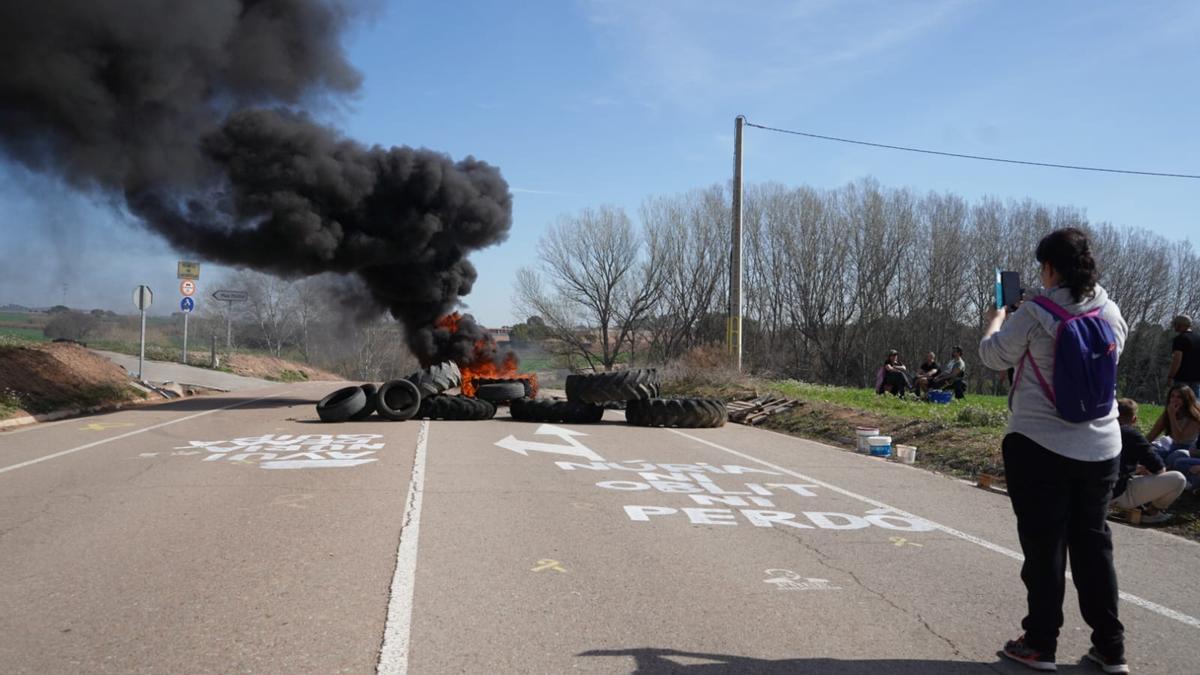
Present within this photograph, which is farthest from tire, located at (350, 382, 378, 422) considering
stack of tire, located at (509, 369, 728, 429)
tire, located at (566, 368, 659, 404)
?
tire, located at (566, 368, 659, 404)

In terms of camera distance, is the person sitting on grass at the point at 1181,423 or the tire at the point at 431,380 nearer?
the person sitting on grass at the point at 1181,423

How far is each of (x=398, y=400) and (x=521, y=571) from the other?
41.2 ft

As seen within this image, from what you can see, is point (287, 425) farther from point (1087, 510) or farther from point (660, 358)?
point (660, 358)

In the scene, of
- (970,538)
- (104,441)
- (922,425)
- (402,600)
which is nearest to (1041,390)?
(970,538)

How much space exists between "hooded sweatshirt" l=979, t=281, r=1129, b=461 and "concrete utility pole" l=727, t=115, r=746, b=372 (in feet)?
70.5

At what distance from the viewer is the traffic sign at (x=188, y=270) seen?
31327 millimetres

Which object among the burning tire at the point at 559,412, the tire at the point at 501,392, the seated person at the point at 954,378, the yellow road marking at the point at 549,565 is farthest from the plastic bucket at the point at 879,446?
the tire at the point at 501,392

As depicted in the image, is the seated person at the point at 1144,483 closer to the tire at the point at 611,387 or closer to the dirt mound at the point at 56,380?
the tire at the point at 611,387

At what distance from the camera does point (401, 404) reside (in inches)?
700

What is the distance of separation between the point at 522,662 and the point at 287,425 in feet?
44.2

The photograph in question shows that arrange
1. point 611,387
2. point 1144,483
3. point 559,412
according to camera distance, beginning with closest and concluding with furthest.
Result: point 1144,483 → point 611,387 → point 559,412

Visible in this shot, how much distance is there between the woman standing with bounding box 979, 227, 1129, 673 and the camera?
418cm

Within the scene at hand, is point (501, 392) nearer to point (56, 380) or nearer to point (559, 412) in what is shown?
point (559, 412)

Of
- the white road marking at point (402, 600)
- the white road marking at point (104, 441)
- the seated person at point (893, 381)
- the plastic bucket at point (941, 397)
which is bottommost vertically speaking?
the white road marking at point (104, 441)
